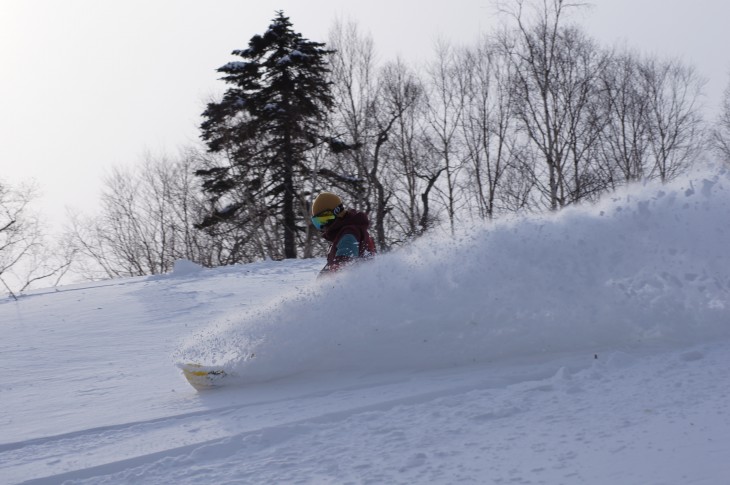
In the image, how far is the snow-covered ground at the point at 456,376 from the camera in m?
3.08

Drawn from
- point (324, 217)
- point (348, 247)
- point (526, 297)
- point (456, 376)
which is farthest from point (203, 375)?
point (526, 297)

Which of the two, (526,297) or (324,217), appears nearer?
(526,297)

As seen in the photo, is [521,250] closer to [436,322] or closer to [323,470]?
[436,322]

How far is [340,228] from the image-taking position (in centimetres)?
609

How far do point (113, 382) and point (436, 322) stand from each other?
299 centimetres

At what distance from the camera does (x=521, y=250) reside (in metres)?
5.26

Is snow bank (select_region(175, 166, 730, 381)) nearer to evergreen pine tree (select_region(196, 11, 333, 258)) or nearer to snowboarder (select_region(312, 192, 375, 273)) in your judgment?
snowboarder (select_region(312, 192, 375, 273))

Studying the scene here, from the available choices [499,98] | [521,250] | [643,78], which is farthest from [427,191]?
[521,250]

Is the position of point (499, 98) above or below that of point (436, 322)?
above

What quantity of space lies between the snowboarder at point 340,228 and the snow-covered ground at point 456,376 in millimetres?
556

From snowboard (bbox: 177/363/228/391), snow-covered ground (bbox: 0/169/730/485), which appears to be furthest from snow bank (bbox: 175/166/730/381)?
snowboard (bbox: 177/363/228/391)

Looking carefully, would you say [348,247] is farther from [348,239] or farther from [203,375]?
[203,375]

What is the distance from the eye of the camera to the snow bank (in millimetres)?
4984

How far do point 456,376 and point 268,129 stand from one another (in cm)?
2093
